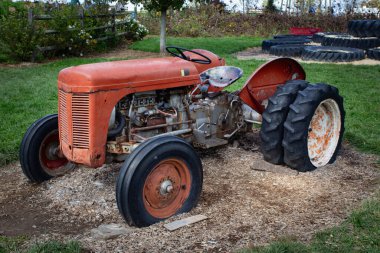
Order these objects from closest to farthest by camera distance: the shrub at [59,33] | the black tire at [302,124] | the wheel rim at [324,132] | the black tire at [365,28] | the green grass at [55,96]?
the black tire at [302,124] < the wheel rim at [324,132] < the green grass at [55,96] < the shrub at [59,33] < the black tire at [365,28]

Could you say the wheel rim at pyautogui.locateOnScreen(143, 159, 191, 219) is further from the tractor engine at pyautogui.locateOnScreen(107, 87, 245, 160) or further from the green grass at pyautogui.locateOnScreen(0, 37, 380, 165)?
the green grass at pyautogui.locateOnScreen(0, 37, 380, 165)

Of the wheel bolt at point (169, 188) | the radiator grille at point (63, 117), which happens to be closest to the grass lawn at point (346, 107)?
the wheel bolt at point (169, 188)

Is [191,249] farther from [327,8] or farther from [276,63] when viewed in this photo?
[327,8]

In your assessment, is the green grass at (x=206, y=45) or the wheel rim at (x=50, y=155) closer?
the wheel rim at (x=50, y=155)

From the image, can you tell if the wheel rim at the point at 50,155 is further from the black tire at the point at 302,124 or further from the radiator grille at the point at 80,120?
the black tire at the point at 302,124

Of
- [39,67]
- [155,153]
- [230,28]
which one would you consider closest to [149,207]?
[155,153]

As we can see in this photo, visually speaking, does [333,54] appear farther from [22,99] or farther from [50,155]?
[50,155]

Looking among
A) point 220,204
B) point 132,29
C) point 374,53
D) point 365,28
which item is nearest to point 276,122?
point 220,204

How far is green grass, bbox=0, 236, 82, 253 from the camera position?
3.30 metres

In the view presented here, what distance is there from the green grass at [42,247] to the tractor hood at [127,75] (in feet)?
4.21

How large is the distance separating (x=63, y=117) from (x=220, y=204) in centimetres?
160

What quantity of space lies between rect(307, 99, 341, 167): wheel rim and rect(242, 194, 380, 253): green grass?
52.5 inches

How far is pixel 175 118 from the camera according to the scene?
475 cm

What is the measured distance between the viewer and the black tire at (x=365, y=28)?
14016mm
